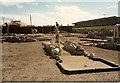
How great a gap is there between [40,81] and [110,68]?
128 inches

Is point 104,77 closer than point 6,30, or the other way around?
point 104,77

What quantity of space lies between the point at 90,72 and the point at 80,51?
4.96m

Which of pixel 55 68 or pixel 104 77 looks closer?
pixel 104 77

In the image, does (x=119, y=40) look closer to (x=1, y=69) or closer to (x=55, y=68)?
(x=55, y=68)

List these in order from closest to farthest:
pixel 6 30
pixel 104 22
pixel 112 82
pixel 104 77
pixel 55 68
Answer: pixel 112 82 < pixel 104 77 < pixel 55 68 < pixel 6 30 < pixel 104 22

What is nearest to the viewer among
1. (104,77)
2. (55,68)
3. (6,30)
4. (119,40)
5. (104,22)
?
(104,77)

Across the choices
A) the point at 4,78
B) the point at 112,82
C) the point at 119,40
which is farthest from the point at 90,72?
the point at 119,40

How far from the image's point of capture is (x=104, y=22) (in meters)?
58.8

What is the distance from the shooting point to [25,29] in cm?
5528

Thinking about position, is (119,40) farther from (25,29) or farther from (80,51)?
(25,29)

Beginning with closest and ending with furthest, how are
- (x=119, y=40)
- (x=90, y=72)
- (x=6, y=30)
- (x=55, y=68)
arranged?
(x=90, y=72) → (x=55, y=68) → (x=119, y=40) → (x=6, y=30)

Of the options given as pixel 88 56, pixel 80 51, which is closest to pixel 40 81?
pixel 88 56

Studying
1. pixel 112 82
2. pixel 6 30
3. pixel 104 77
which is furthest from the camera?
pixel 6 30

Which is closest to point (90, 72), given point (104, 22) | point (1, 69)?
point (1, 69)
